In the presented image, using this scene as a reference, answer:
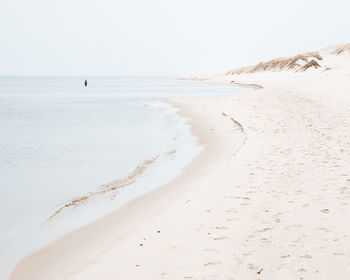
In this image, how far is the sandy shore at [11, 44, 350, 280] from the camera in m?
4.96

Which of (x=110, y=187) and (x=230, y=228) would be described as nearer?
(x=230, y=228)

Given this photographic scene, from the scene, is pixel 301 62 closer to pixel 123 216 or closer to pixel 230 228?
pixel 123 216

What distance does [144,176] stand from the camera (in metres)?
11.5

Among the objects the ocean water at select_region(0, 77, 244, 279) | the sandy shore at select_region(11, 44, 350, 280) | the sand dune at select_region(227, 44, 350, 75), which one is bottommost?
the ocean water at select_region(0, 77, 244, 279)

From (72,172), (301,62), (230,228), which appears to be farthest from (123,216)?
(301,62)

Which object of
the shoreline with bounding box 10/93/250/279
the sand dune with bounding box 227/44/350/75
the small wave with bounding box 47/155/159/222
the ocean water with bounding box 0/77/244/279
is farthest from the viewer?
the sand dune with bounding box 227/44/350/75

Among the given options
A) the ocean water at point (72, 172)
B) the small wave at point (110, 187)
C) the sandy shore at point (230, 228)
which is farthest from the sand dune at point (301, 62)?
the sandy shore at point (230, 228)

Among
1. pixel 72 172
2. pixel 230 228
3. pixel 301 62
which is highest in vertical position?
pixel 301 62

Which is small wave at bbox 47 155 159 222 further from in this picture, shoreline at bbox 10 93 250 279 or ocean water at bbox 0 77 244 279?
shoreline at bbox 10 93 250 279

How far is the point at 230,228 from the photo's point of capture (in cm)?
623

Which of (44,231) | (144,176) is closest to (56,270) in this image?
(44,231)

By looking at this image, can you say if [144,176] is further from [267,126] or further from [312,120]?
[312,120]

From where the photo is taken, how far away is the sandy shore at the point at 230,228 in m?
4.96

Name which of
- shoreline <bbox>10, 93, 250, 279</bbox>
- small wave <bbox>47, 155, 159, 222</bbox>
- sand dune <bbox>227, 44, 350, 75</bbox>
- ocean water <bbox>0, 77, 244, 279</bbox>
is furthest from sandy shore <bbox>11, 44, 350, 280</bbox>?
sand dune <bbox>227, 44, 350, 75</bbox>
